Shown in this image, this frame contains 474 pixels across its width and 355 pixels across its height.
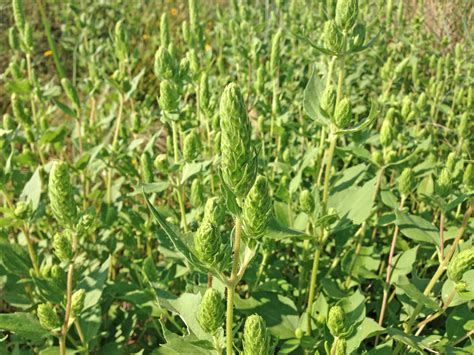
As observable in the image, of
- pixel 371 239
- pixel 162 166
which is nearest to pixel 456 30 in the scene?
pixel 371 239

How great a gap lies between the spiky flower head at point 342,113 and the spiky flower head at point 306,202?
0.68 ft

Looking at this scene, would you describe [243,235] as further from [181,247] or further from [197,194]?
[197,194]

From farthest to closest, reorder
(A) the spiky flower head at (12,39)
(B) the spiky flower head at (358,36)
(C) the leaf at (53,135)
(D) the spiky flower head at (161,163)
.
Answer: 1. (A) the spiky flower head at (12,39)
2. (C) the leaf at (53,135)
3. (D) the spiky flower head at (161,163)
4. (B) the spiky flower head at (358,36)

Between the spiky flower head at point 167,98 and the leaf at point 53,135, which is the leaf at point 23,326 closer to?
the spiky flower head at point 167,98

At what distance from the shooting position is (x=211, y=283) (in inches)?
58.9

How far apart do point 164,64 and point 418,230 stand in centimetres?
91

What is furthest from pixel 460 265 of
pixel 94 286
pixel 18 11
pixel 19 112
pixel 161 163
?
pixel 18 11

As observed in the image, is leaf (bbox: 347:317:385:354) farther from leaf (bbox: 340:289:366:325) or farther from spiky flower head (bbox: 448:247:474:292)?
spiky flower head (bbox: 448:247:474:292)

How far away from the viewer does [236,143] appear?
2.54ft

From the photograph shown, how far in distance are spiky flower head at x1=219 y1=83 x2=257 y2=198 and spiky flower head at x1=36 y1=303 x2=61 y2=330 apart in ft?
2.35

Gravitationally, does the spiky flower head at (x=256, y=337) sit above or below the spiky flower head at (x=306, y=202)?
above

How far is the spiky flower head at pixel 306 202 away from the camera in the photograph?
1395mm

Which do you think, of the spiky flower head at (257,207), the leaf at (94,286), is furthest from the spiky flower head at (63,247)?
the spiky flower head at (257,207)

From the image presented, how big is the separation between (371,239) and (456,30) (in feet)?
6.75
